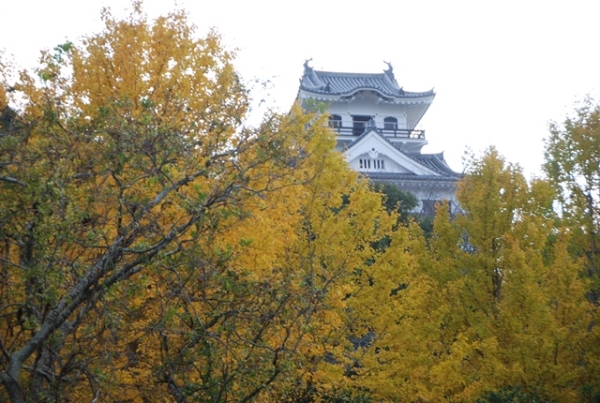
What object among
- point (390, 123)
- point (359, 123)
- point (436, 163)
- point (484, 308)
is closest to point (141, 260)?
point (484, 308)

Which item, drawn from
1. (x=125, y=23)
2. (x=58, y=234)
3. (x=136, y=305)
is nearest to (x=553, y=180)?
(x=125, y=23)

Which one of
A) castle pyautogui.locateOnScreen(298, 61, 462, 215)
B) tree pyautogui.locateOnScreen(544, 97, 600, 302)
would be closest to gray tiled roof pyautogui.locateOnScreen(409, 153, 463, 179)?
castle pyautogui.locateOnScreen(298, 61, 462, 215)

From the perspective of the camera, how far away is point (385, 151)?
28.5 m

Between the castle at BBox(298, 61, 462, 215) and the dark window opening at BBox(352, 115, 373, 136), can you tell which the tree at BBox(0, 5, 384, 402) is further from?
the dark window opening at BBox(352, 115, 373, 136)

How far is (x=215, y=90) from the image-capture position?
950cm

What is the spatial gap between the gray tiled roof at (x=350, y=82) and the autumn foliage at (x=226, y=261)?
20.9 m

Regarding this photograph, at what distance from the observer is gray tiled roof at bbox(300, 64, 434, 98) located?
1313 inches

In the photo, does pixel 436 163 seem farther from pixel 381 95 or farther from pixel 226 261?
pixel 226 261

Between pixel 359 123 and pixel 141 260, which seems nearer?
pixel 141 260

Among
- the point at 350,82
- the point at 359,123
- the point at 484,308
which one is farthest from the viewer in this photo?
the point at 350,82

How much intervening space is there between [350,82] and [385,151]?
7.90 m

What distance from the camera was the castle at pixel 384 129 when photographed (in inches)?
1077

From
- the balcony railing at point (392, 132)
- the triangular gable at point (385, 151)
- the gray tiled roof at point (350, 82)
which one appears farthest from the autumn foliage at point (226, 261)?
the gray tiled roof at point (350, 82)

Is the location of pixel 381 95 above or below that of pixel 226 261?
above
